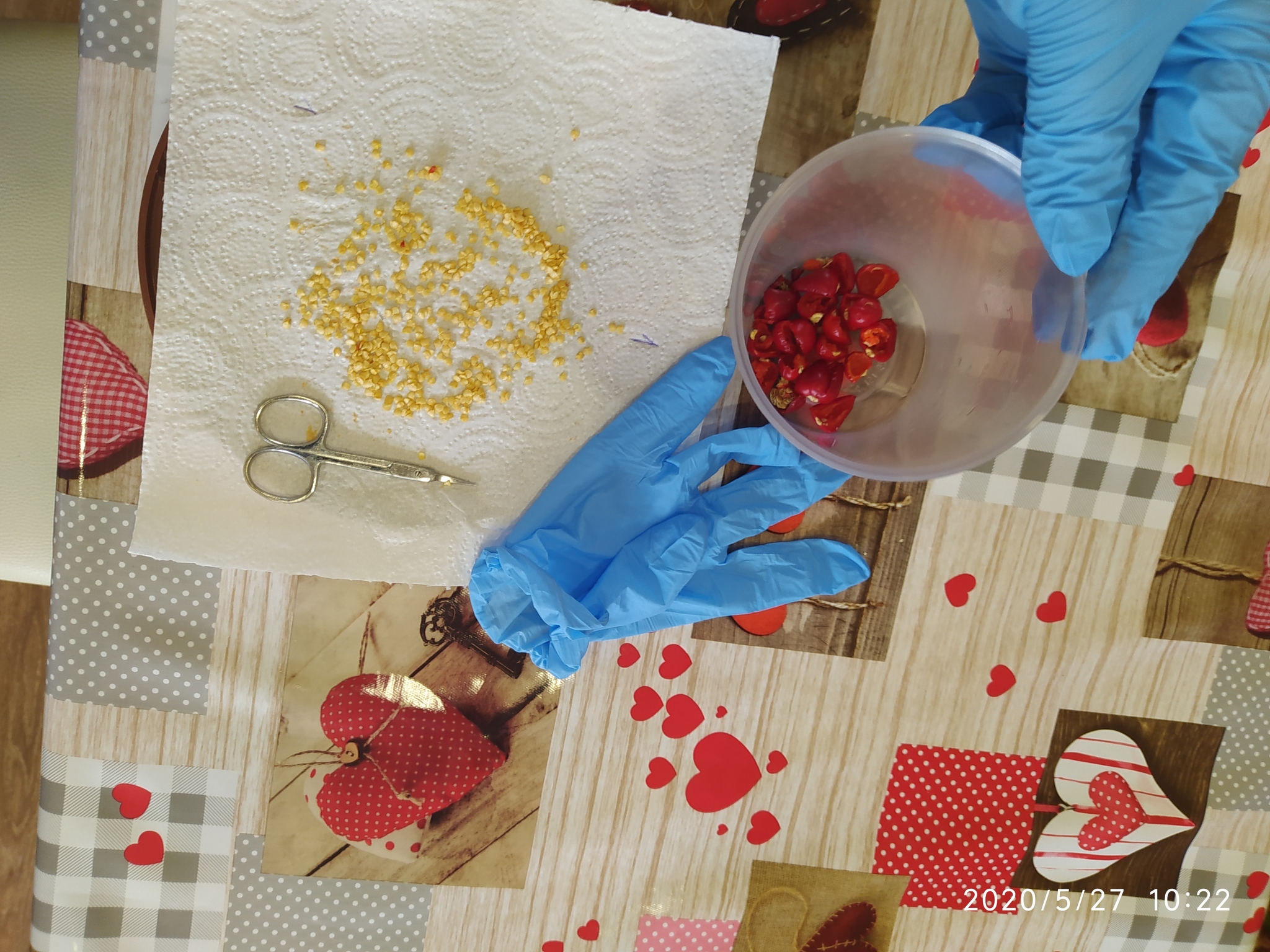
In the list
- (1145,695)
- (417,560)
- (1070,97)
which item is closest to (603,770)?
(417,560)

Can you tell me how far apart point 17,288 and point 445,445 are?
18.5 inches

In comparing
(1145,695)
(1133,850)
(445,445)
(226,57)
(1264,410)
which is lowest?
(1133,850)

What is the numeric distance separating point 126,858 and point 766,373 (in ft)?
2.72

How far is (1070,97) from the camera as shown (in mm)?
A: 628

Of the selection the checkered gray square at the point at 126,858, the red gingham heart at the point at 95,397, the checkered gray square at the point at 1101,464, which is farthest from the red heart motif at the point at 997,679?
the red gingham heart at the point at 95,397

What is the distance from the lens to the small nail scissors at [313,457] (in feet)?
2.36

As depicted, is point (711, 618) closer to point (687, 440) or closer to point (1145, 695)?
point (687, 440)

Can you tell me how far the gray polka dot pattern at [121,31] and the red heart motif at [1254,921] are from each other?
1529 mm

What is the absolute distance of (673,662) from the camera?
817 millimetres

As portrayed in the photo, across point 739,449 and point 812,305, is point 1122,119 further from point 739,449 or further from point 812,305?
point 739,449

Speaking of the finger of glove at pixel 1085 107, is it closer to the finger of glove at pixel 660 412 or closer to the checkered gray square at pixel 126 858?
the finger of glove at pixel 660 412

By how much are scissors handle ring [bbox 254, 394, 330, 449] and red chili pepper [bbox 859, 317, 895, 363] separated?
53 centimetres

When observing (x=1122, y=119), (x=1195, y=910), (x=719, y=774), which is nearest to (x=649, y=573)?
(x=719, y=774)

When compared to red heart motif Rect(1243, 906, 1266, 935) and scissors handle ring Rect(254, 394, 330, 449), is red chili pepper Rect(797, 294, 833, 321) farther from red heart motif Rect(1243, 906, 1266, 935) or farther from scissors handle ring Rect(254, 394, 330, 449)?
red heart motif Rect(1243, 906, 1266, 935)
